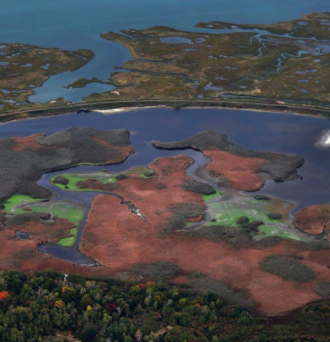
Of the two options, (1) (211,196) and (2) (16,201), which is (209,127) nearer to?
(1) (211,196)

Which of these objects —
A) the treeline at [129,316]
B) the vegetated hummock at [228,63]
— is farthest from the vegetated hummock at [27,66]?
the treeline at [129,316]

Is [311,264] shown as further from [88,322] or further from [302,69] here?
[302,69]

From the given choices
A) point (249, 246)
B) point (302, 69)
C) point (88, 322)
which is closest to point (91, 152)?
point (249, 246)

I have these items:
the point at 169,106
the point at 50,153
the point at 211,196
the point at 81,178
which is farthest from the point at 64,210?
the point at 169,106

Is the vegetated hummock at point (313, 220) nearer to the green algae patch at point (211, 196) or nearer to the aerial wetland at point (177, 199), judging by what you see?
the aerial wetland at point (177, 199)

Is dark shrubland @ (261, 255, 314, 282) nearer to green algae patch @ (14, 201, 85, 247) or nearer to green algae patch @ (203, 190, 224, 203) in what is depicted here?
green algae patch @ (203, 190, 224, 203)
